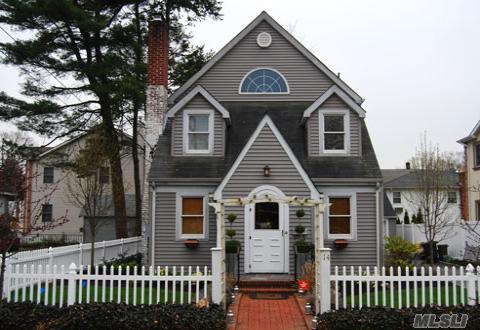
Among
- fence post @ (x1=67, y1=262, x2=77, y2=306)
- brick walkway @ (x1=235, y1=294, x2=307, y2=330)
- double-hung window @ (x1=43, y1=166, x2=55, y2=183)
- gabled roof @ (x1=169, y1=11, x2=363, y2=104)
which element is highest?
gabled roof @ (x1=169, y1=11, x2=363, y2=104)

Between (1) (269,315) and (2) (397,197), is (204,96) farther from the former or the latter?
(2) (397,197)

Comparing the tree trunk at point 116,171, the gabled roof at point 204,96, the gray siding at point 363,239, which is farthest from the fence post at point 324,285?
the tree trunk at point 116,171

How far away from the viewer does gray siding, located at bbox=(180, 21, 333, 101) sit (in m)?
19.0

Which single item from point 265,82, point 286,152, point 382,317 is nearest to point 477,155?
point 265,82

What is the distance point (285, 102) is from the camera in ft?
62.2

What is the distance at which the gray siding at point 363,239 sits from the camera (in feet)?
53.6

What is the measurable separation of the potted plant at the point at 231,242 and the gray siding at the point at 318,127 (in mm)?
3774

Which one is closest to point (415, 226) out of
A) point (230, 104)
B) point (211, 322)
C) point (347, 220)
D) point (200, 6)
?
point (347, 220)

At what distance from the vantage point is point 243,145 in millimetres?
17516

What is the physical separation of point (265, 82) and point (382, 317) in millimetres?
11979

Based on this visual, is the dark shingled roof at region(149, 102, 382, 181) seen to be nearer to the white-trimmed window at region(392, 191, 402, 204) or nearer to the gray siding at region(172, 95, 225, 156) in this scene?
the gray siding at region(172, 95, 225, 156)

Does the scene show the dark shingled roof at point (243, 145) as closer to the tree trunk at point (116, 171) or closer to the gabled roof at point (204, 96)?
the gabled roof at point (204, 96)

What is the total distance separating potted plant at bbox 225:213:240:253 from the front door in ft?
1.87

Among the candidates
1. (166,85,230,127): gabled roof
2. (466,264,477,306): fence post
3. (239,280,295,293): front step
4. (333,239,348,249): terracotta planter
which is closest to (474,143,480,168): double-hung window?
(333,239,348,249): terracotta planter
